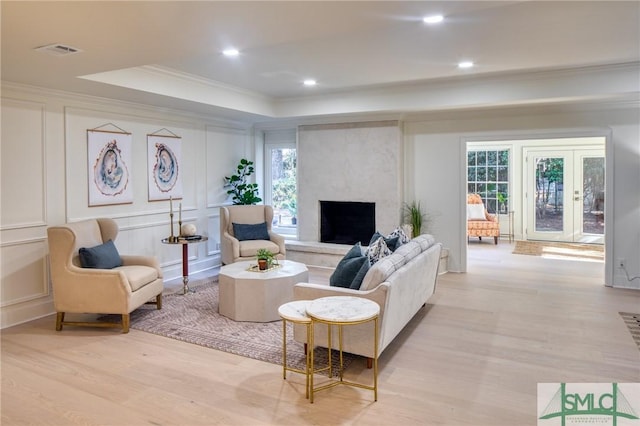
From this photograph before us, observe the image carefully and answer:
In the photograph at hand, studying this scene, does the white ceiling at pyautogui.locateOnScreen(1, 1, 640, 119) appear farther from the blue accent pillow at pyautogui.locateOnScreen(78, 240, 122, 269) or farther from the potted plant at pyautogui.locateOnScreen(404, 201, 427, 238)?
the potted plant at pyautogui.locateOnScreen(404, 201, 427, 238)

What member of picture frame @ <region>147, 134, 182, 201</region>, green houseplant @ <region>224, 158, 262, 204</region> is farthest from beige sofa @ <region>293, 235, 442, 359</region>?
green houseplant @ <region>224, 158, 262, 204</region>

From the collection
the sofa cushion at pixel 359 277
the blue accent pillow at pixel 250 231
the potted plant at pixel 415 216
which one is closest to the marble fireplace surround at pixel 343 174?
the potted plant at pixel 415 216

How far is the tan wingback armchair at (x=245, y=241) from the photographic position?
5840 mm

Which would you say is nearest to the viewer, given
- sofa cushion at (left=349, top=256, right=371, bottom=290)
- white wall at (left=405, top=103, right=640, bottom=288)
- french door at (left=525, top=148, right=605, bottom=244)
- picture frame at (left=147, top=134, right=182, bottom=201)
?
sofa cushion at (left=349, top=256, right=371, bottom=290)

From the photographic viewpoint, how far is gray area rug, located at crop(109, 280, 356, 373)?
347 centimetres

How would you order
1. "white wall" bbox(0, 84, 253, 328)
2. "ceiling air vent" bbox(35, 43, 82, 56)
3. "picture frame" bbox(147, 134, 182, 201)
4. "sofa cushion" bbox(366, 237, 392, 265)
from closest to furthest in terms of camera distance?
"ceiling air vent" bbox(35, 43, 82, 56) → "sofa cushion" bbox(366, 237, 392, 265) → "white wall" bbox(0, 84, 253, 328) → "picture frame" bbox(147, 134, 182, 201)

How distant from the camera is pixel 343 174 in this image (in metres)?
6.93

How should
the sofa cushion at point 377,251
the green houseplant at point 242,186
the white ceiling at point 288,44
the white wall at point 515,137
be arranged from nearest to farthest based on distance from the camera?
the white ceiling at point 288,44 → the sofa cushion at point 377,251 → the white wall at point 515,137 → the green houseplant at point 242,186

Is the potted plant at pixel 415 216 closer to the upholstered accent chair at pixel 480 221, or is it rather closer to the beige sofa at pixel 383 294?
the beige sofa at pixel 383 294

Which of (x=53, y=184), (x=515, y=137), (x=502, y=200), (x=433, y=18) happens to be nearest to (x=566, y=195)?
(x=502, y=200)

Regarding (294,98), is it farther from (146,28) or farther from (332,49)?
(146,28)

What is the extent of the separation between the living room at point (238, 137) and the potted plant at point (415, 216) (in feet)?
0.41

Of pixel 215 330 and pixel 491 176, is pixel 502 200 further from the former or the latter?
pixel 215 330

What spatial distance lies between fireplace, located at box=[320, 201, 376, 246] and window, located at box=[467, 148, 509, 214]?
4112mm
